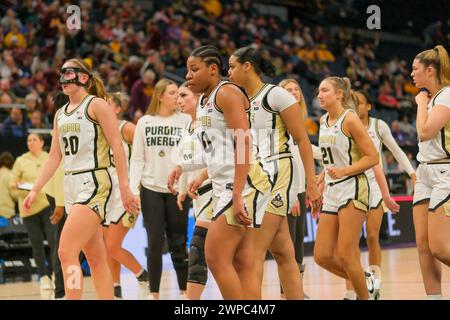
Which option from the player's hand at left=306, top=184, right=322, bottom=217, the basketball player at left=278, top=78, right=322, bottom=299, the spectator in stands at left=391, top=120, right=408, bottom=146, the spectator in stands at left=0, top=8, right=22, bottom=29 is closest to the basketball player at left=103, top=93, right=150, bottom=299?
the basketball player at left=278, top=78, right=322, bottom=299

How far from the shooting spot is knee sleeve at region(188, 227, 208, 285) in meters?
6.62

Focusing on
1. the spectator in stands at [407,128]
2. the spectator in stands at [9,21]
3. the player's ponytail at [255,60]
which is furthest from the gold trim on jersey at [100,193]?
the spectator in stands at [407,128]

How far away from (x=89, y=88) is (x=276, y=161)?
1.68 m

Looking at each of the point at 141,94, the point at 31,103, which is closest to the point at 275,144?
the point at 31,103

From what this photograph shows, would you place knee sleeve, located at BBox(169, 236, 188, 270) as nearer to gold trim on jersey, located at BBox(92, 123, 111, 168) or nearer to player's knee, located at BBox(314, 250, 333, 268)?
player's knee, located at BBox(314, 250, 333, 268)

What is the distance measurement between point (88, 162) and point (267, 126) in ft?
4.62

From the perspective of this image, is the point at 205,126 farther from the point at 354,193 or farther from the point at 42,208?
the point at 42,208

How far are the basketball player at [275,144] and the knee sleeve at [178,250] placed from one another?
2342 mm

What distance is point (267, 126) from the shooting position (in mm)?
6461

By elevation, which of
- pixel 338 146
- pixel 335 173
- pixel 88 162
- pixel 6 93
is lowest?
pixel 335 173

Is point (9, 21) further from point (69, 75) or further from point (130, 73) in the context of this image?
point (69, 75)

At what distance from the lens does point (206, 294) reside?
9578 millimetres

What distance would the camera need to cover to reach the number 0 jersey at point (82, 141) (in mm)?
6754
